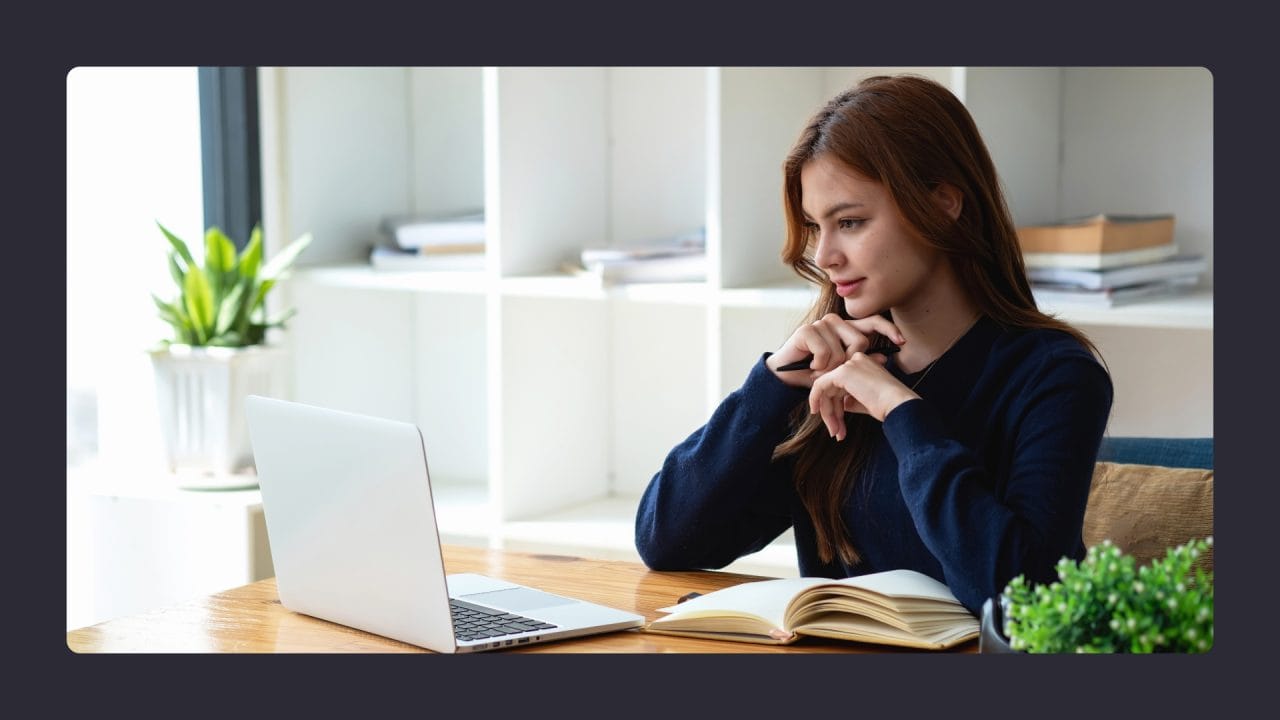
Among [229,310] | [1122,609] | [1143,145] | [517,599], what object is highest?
[1143,145]

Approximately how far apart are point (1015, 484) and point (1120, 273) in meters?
1.01

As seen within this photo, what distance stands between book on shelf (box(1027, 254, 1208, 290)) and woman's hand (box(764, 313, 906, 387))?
0.77 meters

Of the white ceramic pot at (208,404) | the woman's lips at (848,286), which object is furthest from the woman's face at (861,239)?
the white ceramic pot at (208,404)

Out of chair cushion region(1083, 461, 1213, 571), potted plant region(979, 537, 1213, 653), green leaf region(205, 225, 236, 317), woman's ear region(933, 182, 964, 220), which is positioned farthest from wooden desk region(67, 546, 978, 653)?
green leaf region(205, 225, 236, 317)

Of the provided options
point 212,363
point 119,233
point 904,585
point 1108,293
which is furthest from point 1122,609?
point 119,233

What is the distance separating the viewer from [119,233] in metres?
2.98

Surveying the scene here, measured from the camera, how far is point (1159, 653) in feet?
3.59

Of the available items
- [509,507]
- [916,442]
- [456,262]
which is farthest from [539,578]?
[456,262]

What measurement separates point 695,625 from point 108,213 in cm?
196

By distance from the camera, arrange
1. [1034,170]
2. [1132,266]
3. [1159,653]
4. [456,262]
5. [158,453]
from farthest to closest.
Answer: [456,262] → [158,453] → [1034,170] → [1132,266] → [1159,653]

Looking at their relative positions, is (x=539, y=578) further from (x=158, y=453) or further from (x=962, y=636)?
(x=158, y=453)

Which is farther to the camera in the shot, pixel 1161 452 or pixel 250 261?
pixel 250 261

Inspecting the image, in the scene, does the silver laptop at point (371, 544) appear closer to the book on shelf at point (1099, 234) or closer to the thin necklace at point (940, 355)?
the thin necklace at point (940, 355)

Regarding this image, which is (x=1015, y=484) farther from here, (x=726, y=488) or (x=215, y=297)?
(x=215, y=297)
